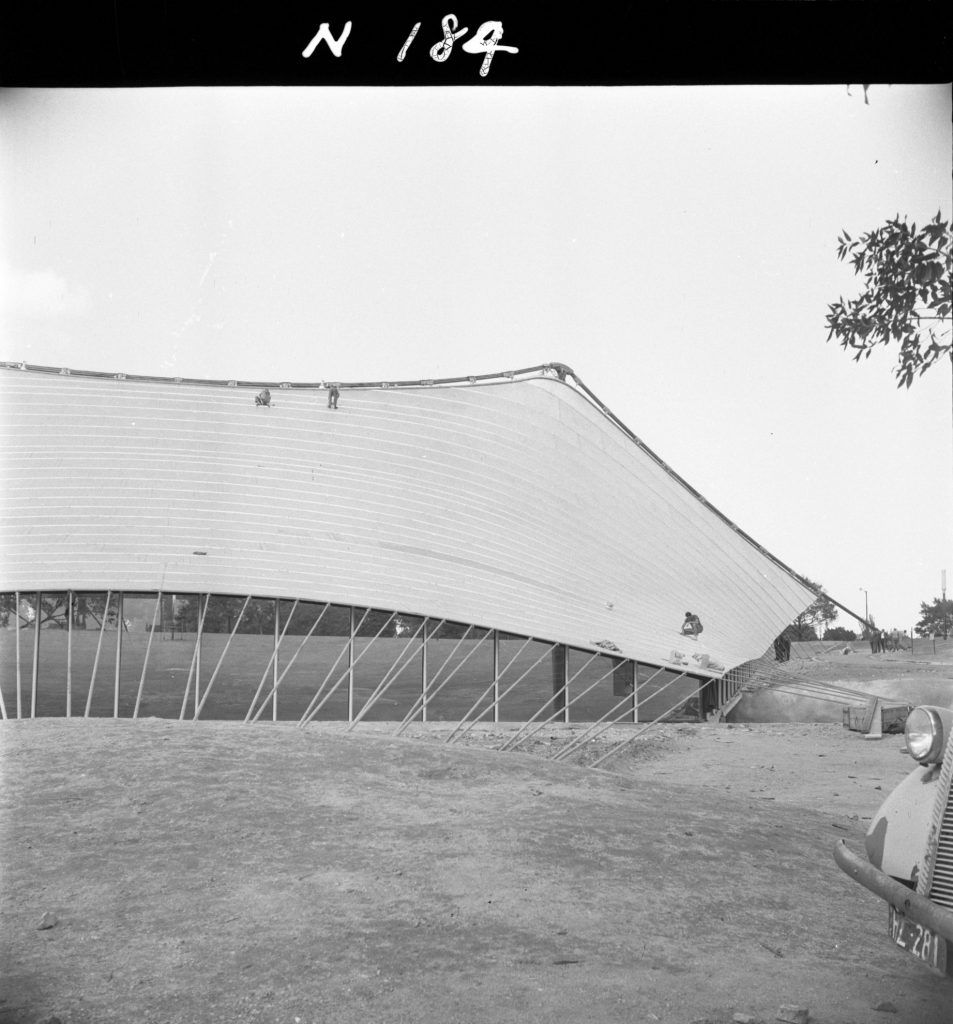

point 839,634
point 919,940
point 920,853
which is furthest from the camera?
point 839,634

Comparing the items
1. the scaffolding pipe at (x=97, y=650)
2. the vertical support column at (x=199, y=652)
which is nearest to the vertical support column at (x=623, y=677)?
the vertical support column at (x=199, y=652)

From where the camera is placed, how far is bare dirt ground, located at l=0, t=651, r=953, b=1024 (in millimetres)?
3451

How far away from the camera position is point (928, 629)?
17141 mm

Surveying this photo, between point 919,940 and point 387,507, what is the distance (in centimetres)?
1120

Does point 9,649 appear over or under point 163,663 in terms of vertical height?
over

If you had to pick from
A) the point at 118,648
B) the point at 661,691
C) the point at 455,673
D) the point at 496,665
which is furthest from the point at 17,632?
the point at 661,691

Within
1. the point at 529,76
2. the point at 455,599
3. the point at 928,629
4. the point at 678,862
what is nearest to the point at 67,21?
the point at 529,76

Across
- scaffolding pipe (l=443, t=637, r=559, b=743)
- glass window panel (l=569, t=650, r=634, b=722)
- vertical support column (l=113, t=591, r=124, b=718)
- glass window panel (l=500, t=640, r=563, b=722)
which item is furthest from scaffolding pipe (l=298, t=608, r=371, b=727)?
glass window panel (l=569, t=650, r=634, b=722)

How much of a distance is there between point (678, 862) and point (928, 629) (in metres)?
13.7

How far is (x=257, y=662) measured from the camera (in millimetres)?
10883

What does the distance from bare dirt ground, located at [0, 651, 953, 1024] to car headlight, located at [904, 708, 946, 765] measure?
90cm

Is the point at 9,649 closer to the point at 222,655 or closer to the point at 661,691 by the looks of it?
the point at 222,655

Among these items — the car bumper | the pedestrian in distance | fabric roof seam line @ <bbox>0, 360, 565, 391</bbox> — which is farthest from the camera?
fabric roof seam line @ <bbox>0, 360, 565, 391</bbox>

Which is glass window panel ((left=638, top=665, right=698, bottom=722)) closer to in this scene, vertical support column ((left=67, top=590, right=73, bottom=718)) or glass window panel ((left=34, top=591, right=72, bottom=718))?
vertical support column ((left=67, top=590, right=73, bottom=718))
